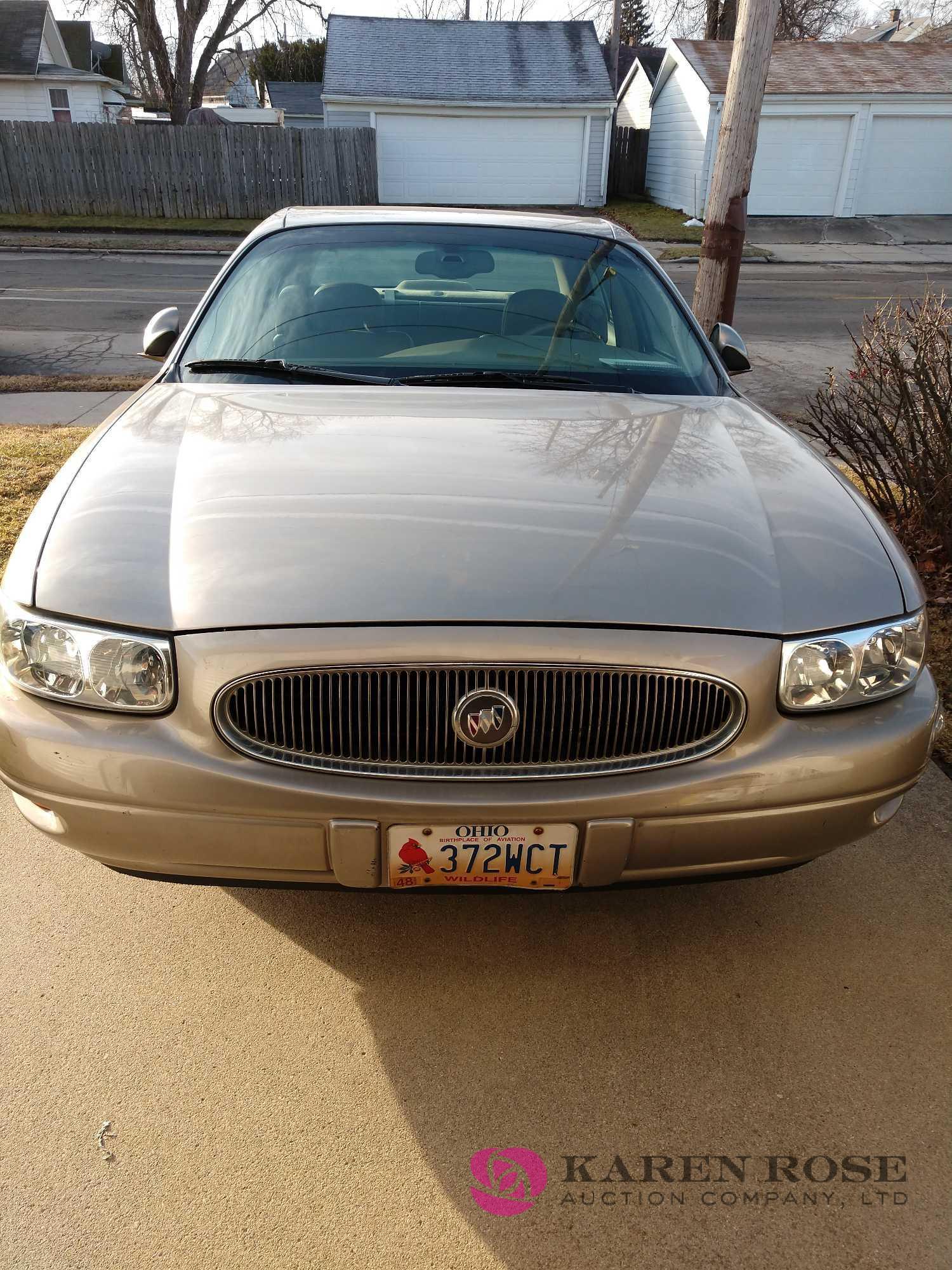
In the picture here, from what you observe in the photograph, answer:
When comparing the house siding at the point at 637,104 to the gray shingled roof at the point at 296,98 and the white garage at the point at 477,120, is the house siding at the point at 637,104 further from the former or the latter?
the gray shingled roof at the point at 296,98

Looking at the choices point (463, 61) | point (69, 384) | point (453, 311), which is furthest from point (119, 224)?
point (453, 311)

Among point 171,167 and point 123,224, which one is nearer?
point 123,224

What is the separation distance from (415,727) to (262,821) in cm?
34

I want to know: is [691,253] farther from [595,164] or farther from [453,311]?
[453,311]

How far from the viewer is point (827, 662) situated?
1.95 metres

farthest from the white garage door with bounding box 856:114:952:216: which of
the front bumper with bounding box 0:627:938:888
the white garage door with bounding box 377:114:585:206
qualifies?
the front bumper with bounding box 0:627:938:888

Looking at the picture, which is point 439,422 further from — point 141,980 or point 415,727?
point 141,980

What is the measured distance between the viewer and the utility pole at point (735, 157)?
19.8 feet

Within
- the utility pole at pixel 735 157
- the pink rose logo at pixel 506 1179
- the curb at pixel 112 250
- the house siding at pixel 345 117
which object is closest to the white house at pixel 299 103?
the house siding at pixel 345 117

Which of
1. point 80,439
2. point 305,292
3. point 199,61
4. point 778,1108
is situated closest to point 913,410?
point 305,292

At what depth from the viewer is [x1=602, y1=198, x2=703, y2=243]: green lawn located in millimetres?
21328

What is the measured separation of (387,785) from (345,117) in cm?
2809

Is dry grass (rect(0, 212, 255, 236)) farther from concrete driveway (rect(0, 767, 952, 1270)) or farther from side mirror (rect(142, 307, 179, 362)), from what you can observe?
concrete driveway (rect(0, 767, 952, 1270))

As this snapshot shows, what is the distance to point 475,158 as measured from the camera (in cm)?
2578
